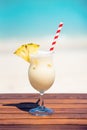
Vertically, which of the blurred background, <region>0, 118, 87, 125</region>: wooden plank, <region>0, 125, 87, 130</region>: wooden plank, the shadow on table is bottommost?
<region>0, 125, 87, 130</region>: wooden plank

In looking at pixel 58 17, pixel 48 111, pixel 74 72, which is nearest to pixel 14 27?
pixel 58 17

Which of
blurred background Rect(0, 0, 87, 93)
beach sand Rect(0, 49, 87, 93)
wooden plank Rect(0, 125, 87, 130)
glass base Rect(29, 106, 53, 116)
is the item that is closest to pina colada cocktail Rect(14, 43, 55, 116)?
glass base Rect(29, 106, 53, 116)

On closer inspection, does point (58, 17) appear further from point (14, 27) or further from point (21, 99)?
point (21, 99)

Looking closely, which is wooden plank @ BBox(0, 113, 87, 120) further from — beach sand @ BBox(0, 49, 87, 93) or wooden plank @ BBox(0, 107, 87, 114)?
beach sand @ BBox(0, 49, 87, 93)

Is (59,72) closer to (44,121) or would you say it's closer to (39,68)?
(39,68)

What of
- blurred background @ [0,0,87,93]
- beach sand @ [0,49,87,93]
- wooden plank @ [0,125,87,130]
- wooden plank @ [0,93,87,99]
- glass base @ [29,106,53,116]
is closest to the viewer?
wooden plank @ [0,125,87,130]

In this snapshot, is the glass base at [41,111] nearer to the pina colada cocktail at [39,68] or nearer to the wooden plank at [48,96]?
the pina colada cocktail at [39,68]


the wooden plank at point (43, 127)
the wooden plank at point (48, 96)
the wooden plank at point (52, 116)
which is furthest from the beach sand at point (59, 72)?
the wooden plank at point (43, 127)
